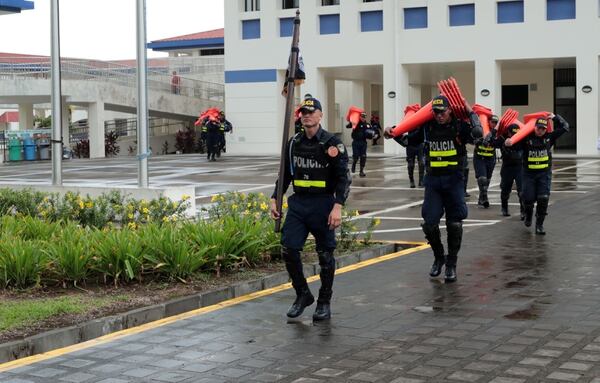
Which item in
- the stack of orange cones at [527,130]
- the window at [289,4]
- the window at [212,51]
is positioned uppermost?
the window at [212,51]

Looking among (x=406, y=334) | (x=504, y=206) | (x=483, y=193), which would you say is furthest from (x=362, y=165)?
(x=406, y=334)

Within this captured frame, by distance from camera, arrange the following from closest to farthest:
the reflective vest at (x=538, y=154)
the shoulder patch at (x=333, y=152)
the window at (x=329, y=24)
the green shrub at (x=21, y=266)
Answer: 1. the shoulder patch at (x=333, y=152)
2. the green shrub at (x=21, y=266)
3. the reflective vest at (x=538, y=154)
4. the window at (x=329, y=24)

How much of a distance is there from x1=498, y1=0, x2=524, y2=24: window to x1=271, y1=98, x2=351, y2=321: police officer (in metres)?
30.6

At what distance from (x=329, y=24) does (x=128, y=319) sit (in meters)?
33.4

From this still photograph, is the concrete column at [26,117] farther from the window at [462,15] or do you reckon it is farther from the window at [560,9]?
the window at [560,9]

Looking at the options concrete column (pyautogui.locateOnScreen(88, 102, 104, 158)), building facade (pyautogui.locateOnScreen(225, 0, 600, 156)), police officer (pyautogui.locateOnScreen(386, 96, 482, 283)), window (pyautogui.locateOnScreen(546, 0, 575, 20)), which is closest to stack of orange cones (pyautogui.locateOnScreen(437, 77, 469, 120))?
police officer (pyautogui.locateOnScreen(386, 96, 482, 283))

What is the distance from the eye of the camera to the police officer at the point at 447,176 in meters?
9.44

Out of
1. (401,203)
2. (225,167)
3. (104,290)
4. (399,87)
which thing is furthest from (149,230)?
(399,87)

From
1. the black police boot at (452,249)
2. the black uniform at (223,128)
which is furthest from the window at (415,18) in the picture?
the black police boot at (452,249)

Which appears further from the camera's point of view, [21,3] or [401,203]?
[21,3]

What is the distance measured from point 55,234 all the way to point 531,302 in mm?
5290

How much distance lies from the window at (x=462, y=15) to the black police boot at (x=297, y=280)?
31.1 metres

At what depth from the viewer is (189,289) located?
8758 millimetres

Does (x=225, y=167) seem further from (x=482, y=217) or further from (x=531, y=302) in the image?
(x=531, y=302)
